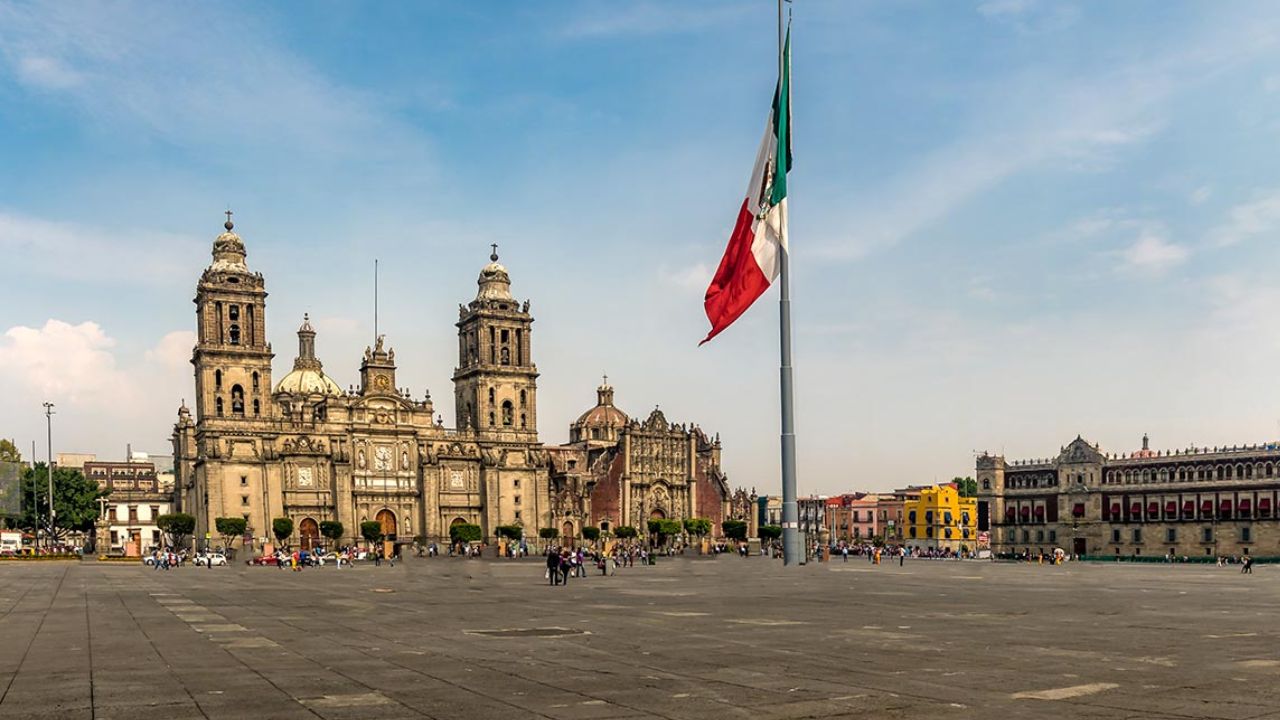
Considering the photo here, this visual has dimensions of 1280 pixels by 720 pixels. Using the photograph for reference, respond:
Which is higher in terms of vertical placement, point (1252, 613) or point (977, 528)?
point (1252, 613)

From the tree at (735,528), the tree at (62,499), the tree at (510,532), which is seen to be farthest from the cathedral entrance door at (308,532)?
the tree at (735,528)

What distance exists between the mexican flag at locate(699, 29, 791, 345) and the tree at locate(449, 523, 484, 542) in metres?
87.8

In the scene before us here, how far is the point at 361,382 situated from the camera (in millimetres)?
123250

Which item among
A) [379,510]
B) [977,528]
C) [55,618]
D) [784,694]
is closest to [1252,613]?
[784,694]

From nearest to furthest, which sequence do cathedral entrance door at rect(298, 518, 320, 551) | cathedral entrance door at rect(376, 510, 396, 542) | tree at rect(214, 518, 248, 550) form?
tree at rect(214, 518, 248, 550) → cathedral entrance door at rect(298, 518, 320, 551) → cathedral entrance door at rect(376, 510, 396, 542)

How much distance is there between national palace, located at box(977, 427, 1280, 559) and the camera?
4628 inches

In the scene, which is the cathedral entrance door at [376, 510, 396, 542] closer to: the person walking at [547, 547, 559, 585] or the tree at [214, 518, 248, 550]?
the tree at [214, 518, 248, 550]

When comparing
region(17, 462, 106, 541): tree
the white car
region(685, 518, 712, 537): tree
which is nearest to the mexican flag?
the white car

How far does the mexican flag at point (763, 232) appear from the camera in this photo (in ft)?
88.6

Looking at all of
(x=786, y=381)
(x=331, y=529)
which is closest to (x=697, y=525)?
(x=331, y=529)

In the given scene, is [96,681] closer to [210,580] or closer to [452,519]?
[210,580]

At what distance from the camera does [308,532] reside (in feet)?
368

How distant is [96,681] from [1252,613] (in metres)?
25.9

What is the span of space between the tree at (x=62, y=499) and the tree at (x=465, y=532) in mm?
37728
